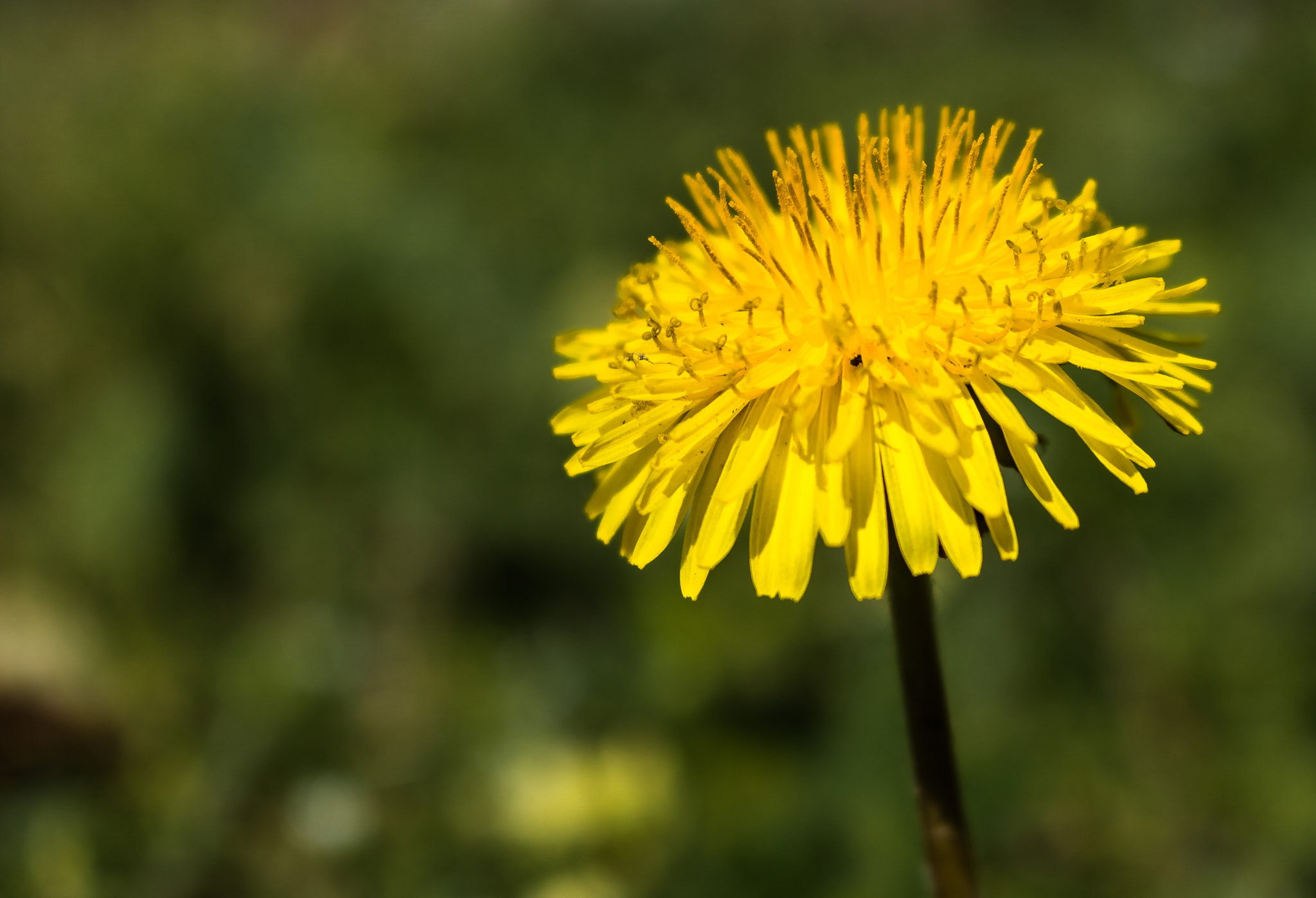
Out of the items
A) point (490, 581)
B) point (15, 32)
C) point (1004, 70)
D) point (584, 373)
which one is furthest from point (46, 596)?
point (1004, 70)

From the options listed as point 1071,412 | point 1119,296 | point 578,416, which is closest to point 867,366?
point 1071,412

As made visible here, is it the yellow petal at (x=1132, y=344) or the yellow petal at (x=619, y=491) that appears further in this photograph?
the yellow petal at (x=619, y=491)

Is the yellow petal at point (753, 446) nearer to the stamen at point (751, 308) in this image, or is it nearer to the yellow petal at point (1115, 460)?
the stamen at point (751, 308)

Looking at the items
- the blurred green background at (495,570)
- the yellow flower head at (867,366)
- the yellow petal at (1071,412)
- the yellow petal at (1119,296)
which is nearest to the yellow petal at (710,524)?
the yellow flower head at (867,366)

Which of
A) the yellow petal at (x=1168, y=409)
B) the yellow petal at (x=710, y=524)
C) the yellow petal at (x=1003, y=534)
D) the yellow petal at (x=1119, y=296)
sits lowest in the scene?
the yellow petal at (x=1003, y=534)

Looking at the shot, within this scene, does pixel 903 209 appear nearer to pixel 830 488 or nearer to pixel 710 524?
pixel 830 488

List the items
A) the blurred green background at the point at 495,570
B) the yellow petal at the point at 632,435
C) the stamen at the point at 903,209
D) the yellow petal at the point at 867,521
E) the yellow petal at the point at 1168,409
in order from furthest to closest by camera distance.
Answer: the blurred green background at the point at 495,570 < the stamen at the point at 903,209 < the yellow petal at the point at 632,435 < the yellow petal at the point at 1168,409 < the yellow petal at the point at 867,521
